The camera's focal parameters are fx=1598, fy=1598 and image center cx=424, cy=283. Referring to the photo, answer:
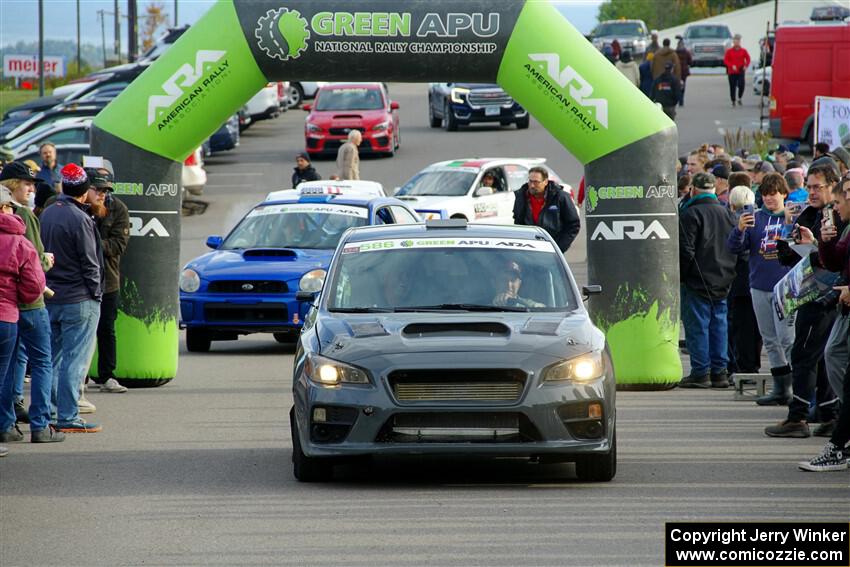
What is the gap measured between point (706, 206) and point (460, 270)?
4800 mm

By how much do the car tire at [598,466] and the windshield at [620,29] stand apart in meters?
49.0

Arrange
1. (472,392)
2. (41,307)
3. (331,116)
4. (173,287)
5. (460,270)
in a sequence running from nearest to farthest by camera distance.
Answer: (472,392) < (460,270) < (41,307) < (173,287) < (331,116)

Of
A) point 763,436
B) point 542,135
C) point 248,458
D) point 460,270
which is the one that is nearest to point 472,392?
point 460,270

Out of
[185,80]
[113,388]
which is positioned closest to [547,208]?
[185,80]

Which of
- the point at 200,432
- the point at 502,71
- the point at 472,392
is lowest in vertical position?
the point at 200,432

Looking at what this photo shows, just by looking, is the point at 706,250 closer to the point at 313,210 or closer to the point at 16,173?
the point at 313,210

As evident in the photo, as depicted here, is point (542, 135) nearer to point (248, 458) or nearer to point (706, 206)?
point (706, 206)

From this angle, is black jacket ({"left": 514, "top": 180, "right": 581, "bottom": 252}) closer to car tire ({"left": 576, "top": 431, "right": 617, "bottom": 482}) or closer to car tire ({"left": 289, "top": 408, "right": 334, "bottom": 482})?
car tire ({"left": 576, "top": 431, "right": 617, "bottom": 482})

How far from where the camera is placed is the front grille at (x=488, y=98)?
42.1m

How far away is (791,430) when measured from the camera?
11.2 meters

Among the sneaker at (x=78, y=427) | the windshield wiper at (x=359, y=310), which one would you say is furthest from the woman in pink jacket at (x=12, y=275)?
the windshield wiper at (x=359, y=310)

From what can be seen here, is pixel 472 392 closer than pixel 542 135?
Yes

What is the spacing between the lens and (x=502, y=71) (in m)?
13.8

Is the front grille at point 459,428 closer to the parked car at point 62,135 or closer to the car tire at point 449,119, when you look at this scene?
the parked car at point 62,135
